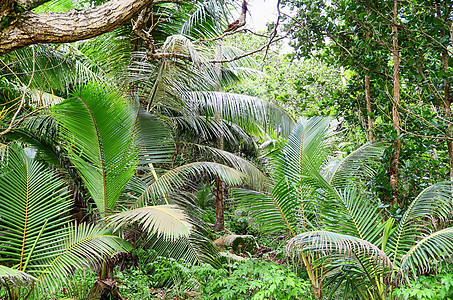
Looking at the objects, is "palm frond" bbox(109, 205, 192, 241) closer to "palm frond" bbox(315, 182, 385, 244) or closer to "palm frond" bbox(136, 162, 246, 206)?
"palm frond" bbox(136, 162, 246, 206)

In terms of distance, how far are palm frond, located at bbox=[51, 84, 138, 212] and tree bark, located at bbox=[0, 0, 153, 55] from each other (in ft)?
3.47

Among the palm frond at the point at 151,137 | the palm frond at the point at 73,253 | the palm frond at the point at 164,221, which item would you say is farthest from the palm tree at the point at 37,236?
the palm frond at the point at 151,137

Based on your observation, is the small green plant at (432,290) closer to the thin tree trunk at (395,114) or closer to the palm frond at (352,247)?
the palm frond at (352,247)

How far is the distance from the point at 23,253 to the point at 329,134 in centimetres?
386

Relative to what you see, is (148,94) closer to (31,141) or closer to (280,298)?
(31,141)

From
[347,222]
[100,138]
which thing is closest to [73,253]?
[100,138]

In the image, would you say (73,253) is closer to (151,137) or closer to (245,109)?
(151,137)

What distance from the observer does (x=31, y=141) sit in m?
4.73

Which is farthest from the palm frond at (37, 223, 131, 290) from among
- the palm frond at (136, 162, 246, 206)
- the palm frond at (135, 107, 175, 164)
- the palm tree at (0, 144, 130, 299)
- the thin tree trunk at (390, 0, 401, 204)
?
the thin tree trunk at (390, 0, 401, 204)

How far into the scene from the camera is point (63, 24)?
2.58 meters

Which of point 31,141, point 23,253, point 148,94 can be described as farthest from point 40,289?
point 148,94

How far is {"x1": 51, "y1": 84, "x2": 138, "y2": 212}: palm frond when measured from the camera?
3.72m

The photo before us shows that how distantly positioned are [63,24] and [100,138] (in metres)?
1.52

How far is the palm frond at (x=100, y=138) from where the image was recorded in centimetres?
372
